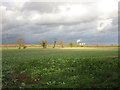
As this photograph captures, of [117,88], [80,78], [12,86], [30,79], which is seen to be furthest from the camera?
[30,79]

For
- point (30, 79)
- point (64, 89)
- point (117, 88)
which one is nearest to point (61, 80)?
point (64, 89)

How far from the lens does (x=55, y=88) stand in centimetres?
984

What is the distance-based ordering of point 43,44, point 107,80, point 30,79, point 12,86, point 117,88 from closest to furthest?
point 117,88 → point 107,80 → point 12,86 → point 30,79 → point 43,44

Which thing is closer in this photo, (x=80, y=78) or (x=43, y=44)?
(x=80, y=78)

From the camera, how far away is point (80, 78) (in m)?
11.4

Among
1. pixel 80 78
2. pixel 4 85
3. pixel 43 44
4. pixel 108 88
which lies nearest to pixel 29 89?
pixel 4 85

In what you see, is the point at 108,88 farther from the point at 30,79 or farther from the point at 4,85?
the point at 4,85

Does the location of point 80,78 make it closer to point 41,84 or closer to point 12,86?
point 41,84

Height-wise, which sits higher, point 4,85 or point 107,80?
point 107,80

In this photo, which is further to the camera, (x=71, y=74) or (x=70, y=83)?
(x=71, y=74)

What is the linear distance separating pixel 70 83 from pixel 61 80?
111cm

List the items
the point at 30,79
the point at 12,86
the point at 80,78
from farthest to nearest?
the point at 30,79
the point at 80,78
the point at 12,86

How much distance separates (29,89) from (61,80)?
2.68m

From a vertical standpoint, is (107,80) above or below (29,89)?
above
